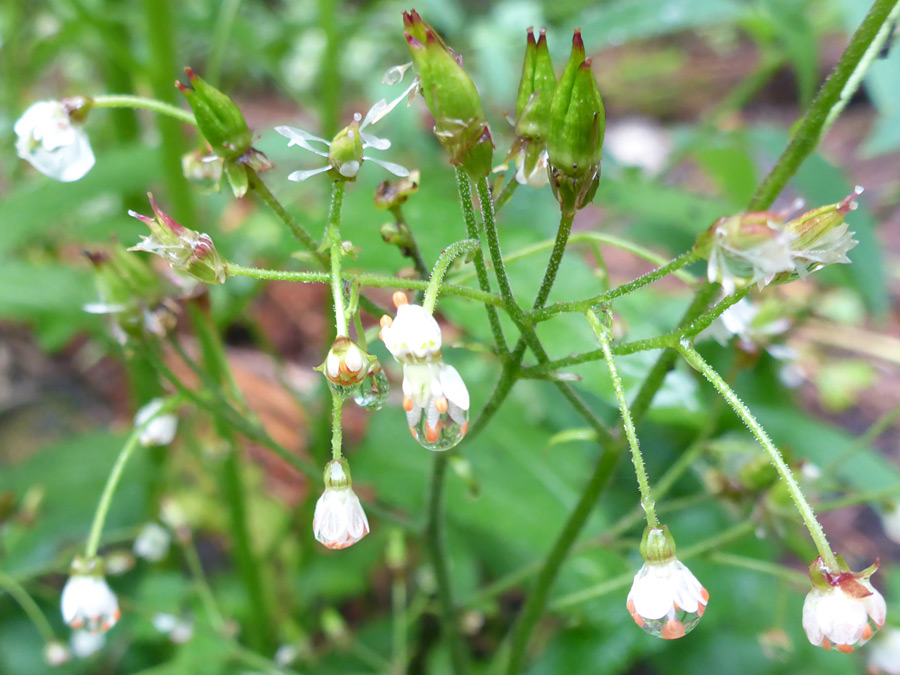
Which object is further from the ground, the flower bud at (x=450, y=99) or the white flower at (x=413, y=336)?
the flower bud at (x=450, y=99)

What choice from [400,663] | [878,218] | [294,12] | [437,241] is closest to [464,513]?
[400,663]

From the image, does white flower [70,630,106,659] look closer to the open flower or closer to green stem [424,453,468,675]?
green stem [424,453,468,675]

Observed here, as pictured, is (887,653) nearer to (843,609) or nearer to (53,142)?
(843,609)

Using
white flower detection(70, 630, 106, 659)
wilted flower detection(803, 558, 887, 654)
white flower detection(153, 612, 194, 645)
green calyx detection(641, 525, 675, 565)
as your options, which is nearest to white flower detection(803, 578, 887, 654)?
wilted flower detection(803, 558, 887, 654)

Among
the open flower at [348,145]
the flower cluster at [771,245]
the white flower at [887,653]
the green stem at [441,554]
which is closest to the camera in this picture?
the flower cluster at [771,245]

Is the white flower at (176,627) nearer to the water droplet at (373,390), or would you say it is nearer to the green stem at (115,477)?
the green stem at (115,477)

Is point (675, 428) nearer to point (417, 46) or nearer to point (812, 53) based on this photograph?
point (812, 53)

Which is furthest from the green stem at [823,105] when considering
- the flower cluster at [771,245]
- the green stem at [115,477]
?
the green stem at [115,477]
